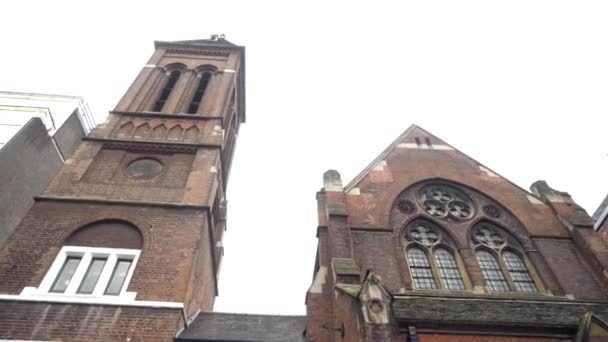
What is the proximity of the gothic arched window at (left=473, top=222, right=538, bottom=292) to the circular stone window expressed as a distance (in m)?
12.1

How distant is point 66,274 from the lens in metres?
10.6

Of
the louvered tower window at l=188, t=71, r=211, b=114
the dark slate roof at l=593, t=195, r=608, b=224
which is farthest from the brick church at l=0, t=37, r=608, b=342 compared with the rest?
the louvered tower window at l=188, t=71, r=211, b=114

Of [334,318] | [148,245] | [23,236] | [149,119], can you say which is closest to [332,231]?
[334,318]

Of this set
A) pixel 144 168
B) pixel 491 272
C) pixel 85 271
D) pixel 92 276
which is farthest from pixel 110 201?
pixel 491 272

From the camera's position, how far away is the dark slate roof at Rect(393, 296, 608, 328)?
26.2 feet

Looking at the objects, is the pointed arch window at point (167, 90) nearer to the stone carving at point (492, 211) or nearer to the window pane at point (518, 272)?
the stone carving at point (492, 211)

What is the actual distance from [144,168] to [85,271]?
5.02 meters

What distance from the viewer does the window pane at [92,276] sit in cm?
1026

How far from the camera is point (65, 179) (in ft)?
43.4

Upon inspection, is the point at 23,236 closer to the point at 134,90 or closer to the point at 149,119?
the point at 149,119

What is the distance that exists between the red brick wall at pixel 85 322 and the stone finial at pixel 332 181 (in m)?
6.25

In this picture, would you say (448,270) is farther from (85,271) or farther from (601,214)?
(85,271)

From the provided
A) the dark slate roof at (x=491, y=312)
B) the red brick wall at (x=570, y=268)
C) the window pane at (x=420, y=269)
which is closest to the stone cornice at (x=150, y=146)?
the window pane at (x=420, y=269)

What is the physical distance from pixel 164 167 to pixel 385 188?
8751 mm
